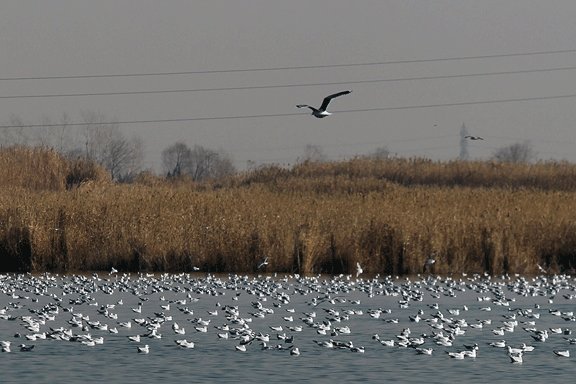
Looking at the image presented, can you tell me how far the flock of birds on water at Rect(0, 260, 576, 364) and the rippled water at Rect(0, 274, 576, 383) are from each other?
5 cm

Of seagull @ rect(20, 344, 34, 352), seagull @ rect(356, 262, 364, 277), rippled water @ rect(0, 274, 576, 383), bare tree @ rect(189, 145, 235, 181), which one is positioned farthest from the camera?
bare tree @ rect(189, 145, 235, 181)

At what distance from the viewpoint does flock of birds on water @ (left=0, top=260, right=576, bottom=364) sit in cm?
1578

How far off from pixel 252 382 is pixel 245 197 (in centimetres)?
1941

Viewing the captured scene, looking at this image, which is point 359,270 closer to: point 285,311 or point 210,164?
point 285,311

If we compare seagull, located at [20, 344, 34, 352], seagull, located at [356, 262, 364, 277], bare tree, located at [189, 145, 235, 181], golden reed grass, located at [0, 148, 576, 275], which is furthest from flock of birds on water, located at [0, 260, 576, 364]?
bare tree, located at [189, 145, 235, 181]

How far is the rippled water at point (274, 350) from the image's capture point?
13461 millimetres

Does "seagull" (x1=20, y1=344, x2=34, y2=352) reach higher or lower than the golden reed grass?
lower

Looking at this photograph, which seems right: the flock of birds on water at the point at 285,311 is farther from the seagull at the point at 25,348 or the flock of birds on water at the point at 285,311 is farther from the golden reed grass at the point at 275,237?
the golden reed grass at the point at 275,237

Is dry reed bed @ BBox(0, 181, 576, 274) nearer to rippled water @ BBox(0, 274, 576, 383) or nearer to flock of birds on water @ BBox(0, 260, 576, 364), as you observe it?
flock of birds on water @ BBox(0, 260, 576, 364)

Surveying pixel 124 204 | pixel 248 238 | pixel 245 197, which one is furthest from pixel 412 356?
pixel 245 197

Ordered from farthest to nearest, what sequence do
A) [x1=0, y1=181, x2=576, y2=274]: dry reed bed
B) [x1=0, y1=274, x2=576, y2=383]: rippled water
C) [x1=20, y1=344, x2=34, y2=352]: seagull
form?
[x1=0, y1=181, x2=576, y2=274]: dry reed bed, [x1=20, y1=344, x2=34, y2=352]: seagull, [x1=0, y1=274, x2=576, y2=383]: rippled water

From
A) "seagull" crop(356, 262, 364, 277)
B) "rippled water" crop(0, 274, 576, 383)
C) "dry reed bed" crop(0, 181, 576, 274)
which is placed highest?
"dry reed bed" crop(0, 181, 576, 274)

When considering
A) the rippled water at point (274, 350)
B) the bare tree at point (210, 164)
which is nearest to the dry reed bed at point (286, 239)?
the rippled water at point (274, 350)

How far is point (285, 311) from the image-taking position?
19.6 m
